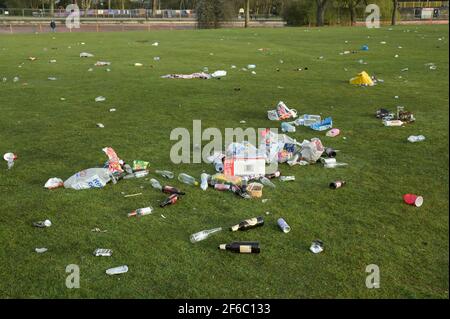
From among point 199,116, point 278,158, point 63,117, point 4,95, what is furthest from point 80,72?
point 278,158

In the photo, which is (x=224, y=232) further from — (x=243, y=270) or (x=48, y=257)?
(x=48, y=257)

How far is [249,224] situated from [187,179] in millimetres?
1213

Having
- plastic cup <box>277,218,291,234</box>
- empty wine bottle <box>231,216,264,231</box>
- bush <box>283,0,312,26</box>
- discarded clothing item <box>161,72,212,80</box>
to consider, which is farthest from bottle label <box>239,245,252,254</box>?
bush <box>283,0,312,26</box>

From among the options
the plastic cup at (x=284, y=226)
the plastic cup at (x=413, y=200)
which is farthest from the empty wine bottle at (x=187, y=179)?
the plastic cup at (x=413, y=200)

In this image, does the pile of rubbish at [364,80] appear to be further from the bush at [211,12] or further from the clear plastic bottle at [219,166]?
the bush at [211,12]

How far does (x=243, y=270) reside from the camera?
10.7 feet

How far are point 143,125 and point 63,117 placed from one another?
1585mm

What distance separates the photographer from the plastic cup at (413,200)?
4188mm

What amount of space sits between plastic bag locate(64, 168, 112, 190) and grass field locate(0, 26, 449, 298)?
0.12 m

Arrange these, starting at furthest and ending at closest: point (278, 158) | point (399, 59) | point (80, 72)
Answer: point (399, 59) < point (80, 72) < point (278, 158)

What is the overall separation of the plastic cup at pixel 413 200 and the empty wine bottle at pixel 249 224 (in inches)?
55.0

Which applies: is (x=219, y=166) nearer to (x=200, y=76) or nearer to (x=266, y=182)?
(x=266, y=182)

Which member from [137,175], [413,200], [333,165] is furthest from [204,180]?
[413,200]

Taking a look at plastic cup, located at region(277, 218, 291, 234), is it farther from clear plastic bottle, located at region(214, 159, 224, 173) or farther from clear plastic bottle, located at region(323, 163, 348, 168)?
clear plastic bottle, located at region(323, 163, 348, 168)
